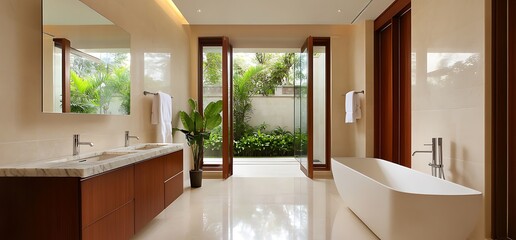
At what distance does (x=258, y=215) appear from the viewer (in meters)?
3.26

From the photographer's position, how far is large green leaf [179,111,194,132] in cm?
448

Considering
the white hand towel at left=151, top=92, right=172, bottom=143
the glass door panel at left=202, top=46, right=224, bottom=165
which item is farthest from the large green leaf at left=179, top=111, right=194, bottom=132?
the glass door panel at left=202, top=46, right=224, bottom=165

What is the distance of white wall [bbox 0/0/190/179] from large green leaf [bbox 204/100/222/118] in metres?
1.23

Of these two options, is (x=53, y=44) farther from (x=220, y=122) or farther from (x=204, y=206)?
(x=220, y=122)

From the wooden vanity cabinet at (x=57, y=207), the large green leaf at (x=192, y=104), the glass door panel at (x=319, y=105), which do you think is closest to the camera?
the wooden vanity cabinet at (x=57, y=207)

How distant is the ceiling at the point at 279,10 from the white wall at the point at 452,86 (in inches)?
33.6

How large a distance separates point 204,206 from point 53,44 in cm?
228

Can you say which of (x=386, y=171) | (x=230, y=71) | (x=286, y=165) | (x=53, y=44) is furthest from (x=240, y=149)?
(x=53, y=44)

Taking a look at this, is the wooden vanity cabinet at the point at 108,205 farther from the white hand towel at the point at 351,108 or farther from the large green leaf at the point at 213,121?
the white hand towel at the point at 351,108

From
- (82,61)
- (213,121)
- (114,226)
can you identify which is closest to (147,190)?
A: (114,226)

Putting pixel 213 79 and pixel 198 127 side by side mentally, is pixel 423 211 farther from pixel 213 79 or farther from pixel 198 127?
pixel 213 79

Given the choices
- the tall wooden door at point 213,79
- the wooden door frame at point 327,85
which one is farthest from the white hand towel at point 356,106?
the tall wooden door at point 213,79

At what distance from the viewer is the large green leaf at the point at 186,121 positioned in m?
4.48

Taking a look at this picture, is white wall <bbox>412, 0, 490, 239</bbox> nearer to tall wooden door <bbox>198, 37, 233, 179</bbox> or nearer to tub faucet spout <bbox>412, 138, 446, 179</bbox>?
tub faucet spout <bbox>412, 138, 446, 179</bbox>
